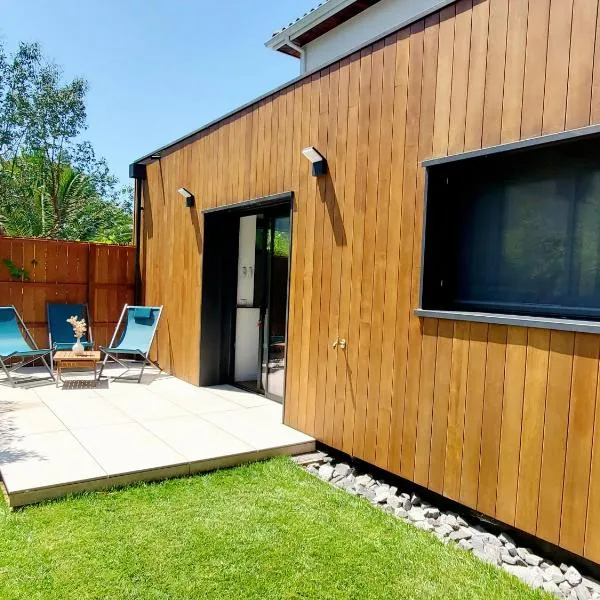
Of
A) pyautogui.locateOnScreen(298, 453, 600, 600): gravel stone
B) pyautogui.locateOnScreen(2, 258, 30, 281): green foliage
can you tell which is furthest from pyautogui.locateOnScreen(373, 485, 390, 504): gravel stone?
pyautogui.locateOnScreen(2, 258, 30, 281): green foliage

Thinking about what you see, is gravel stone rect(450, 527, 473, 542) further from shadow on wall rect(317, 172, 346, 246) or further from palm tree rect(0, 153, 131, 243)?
palm tree rect(0, 153, 131, 243)

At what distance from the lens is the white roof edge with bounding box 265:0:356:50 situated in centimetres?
905

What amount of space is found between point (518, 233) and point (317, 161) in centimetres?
191

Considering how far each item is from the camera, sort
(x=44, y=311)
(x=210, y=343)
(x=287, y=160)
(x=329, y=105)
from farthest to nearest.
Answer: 1. (x=44, y=311)
2. (x=210, y=343)
3. (x=287, y=160)
4. (x=329, y=105)

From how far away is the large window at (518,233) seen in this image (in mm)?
2609

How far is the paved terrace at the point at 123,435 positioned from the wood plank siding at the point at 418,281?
1.90 ft

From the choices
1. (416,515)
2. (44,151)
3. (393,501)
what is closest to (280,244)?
(393,501)

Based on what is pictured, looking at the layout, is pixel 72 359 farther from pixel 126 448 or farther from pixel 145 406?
pixel 126 448

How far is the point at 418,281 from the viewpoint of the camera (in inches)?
133

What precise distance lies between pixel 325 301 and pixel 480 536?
6.93 feet

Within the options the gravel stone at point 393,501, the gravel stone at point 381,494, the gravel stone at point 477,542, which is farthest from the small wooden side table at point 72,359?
the gravel stone at point 477,542

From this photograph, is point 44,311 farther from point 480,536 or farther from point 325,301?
point 480,536

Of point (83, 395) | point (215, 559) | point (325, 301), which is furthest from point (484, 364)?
point (83, 395)

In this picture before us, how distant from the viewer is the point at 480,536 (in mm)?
2949
